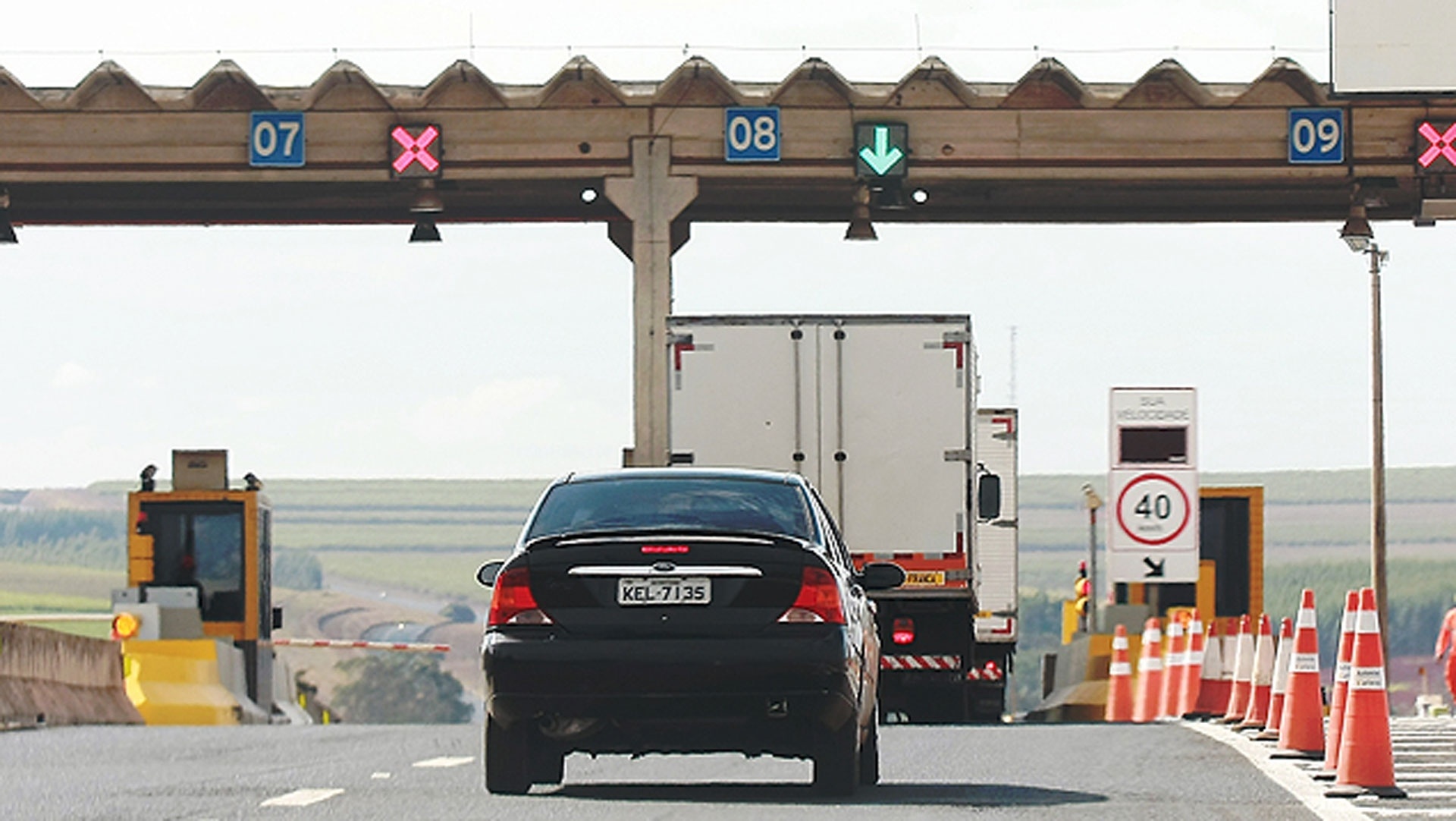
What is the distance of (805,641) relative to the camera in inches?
492

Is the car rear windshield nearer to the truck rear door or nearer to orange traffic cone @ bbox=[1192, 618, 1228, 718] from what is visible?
orange traffic cone @ bbox=[1192, 618, 1228, 718]

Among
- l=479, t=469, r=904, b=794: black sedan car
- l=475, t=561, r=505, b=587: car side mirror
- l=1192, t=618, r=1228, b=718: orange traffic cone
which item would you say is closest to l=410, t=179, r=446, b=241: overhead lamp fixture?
l=1192, t=618, r=1228, b=718: orange traffic cone

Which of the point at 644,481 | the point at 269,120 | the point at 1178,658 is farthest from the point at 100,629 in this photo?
the point at 644,481

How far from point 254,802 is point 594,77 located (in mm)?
24010

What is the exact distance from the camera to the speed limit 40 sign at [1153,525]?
24.2 metres

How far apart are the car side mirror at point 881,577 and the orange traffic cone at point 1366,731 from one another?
2.13m

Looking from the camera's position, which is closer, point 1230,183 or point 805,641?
point 805,641

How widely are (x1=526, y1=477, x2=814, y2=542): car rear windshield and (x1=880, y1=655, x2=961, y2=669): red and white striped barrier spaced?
12.4 meters

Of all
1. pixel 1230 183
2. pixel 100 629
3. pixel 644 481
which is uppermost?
pixel 1230 183

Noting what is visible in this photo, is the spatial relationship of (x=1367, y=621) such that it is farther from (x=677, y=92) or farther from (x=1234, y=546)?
(x=1234, y=546)

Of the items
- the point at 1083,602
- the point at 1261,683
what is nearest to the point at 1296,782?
the point at 1261,683

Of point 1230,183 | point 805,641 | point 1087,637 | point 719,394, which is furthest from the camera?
point 1230,183

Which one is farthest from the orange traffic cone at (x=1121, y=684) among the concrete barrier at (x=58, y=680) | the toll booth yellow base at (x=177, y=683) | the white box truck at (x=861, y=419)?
the concrete barrier at (x=58, y=680)

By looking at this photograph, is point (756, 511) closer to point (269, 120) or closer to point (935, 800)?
point (935, 800)
